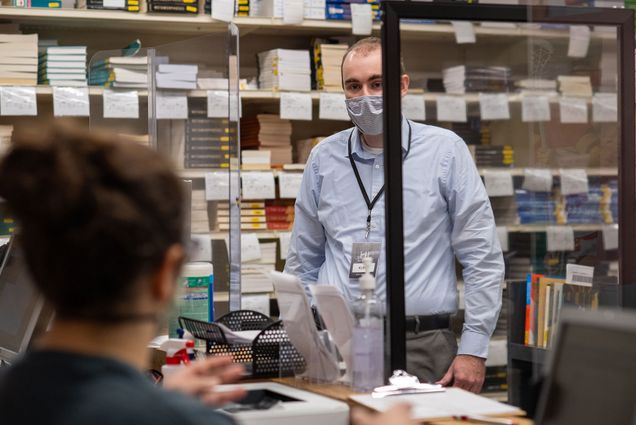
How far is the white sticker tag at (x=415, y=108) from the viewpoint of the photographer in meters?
3.36

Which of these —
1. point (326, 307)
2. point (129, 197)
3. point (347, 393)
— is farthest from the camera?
point (326, 307)

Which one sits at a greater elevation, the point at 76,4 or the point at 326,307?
the point at 76,4

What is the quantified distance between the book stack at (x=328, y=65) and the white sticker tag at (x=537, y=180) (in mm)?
1917

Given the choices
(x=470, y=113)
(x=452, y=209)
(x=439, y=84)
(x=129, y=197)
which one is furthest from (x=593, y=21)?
(x=129, y=197)

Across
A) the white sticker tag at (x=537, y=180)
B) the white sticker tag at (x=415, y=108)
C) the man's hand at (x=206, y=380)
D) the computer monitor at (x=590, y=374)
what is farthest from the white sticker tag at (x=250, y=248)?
the computer monitor at (x=590, y=374)

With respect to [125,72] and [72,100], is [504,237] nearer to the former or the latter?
A: [125,72]

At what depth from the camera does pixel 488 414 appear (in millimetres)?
1904

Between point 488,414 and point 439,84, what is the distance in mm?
2871

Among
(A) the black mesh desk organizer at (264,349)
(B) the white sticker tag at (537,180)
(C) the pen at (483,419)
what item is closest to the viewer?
(C) the pen at (483,419)

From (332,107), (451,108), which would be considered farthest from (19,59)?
(451,108)

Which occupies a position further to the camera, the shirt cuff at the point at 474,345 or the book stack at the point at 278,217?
the book stack at the point at 278,217

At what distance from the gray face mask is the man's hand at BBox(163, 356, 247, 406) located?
1631 millimetres

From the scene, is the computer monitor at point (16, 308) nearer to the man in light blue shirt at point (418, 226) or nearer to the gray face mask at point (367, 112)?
the man in light blue shirt at point (418, 226)

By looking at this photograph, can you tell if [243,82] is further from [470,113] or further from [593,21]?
[593,21]
